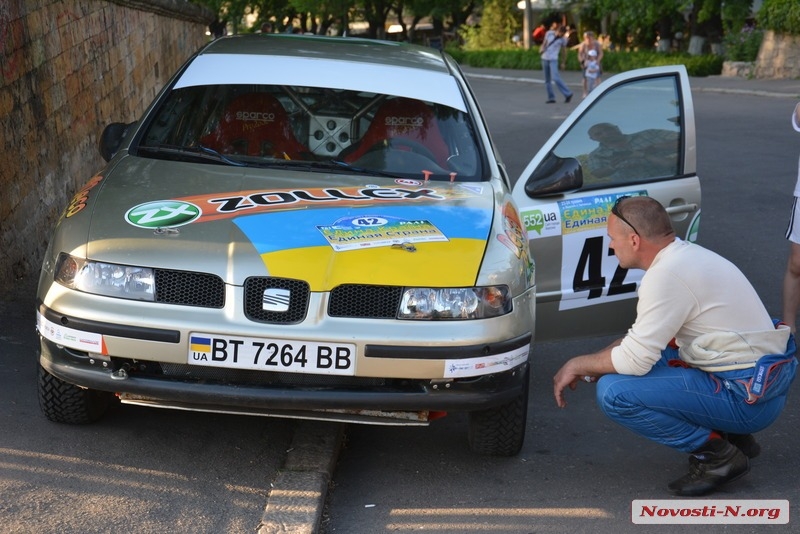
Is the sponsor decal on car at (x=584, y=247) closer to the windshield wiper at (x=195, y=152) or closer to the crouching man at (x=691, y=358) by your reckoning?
the crouching man at (x=691, y=358)

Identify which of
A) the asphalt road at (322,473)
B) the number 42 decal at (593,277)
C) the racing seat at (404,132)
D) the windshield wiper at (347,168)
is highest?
the racing seat at (404,132)

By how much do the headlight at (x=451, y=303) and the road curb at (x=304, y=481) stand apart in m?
0.75

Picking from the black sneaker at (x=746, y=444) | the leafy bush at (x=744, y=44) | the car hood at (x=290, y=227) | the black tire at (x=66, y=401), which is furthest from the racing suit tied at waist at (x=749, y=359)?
the leafy bush at (x=744, y=44)

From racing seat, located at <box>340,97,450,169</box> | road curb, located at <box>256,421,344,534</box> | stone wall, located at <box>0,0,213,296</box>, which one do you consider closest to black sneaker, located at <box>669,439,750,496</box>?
road curb, located at <box>256,421,344,534</box>

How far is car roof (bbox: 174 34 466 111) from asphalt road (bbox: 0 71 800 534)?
1676mm

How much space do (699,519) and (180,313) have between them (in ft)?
6.93

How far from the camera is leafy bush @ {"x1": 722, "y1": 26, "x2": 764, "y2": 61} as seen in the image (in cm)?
3047

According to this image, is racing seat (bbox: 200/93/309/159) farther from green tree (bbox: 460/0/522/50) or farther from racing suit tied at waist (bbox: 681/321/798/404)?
green tree (bbox: 460/0/522/50)

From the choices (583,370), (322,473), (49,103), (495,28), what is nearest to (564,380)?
(583,370)

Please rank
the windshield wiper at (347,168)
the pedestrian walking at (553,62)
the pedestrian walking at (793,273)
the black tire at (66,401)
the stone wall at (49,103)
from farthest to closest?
the pedestrian walking at (553,62)
the stone wall at (49,103)
the pedestrian walking at (793,273)
the windshield wiper at (347,168)
the black tire at (66,401)

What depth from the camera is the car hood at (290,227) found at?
13.9 ft

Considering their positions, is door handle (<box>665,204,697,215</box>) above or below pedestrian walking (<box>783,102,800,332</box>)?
above

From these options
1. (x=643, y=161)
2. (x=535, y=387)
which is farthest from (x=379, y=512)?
(x=643, y=161)

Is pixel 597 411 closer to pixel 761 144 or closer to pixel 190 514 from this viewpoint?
pixel 190 514
